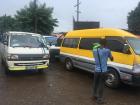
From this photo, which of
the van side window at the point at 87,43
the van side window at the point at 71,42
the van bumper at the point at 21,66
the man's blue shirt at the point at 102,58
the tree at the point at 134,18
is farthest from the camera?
the tree at the point at 134,18

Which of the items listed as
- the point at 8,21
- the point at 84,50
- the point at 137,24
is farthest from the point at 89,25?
the point at 8,21

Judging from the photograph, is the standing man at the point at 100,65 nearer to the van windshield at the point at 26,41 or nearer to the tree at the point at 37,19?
the van windshield at the point at 26,41

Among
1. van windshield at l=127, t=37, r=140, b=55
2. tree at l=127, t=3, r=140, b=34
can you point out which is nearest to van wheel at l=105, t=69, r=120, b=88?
van windshield at l=127, t=37, r=140, b=55

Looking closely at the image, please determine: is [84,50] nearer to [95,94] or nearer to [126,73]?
[126,73]

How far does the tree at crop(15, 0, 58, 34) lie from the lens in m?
36.8

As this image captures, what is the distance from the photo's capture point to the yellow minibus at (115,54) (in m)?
8.87

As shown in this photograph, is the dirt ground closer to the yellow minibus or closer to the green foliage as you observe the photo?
the yellow minibus

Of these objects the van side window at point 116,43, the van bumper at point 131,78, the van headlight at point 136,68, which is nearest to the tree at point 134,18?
the van side window at point 116,43

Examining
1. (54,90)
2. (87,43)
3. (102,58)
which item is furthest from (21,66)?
(102,58)

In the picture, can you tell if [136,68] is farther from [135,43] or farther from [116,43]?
A: [116,43]

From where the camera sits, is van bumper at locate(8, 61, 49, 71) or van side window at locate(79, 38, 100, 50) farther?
van side window at locate(79, 38, 100, 50)

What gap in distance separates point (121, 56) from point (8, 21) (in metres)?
55.7

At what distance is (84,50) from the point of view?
38.2 feet

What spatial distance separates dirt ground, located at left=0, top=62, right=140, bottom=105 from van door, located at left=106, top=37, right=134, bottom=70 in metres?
0.95
